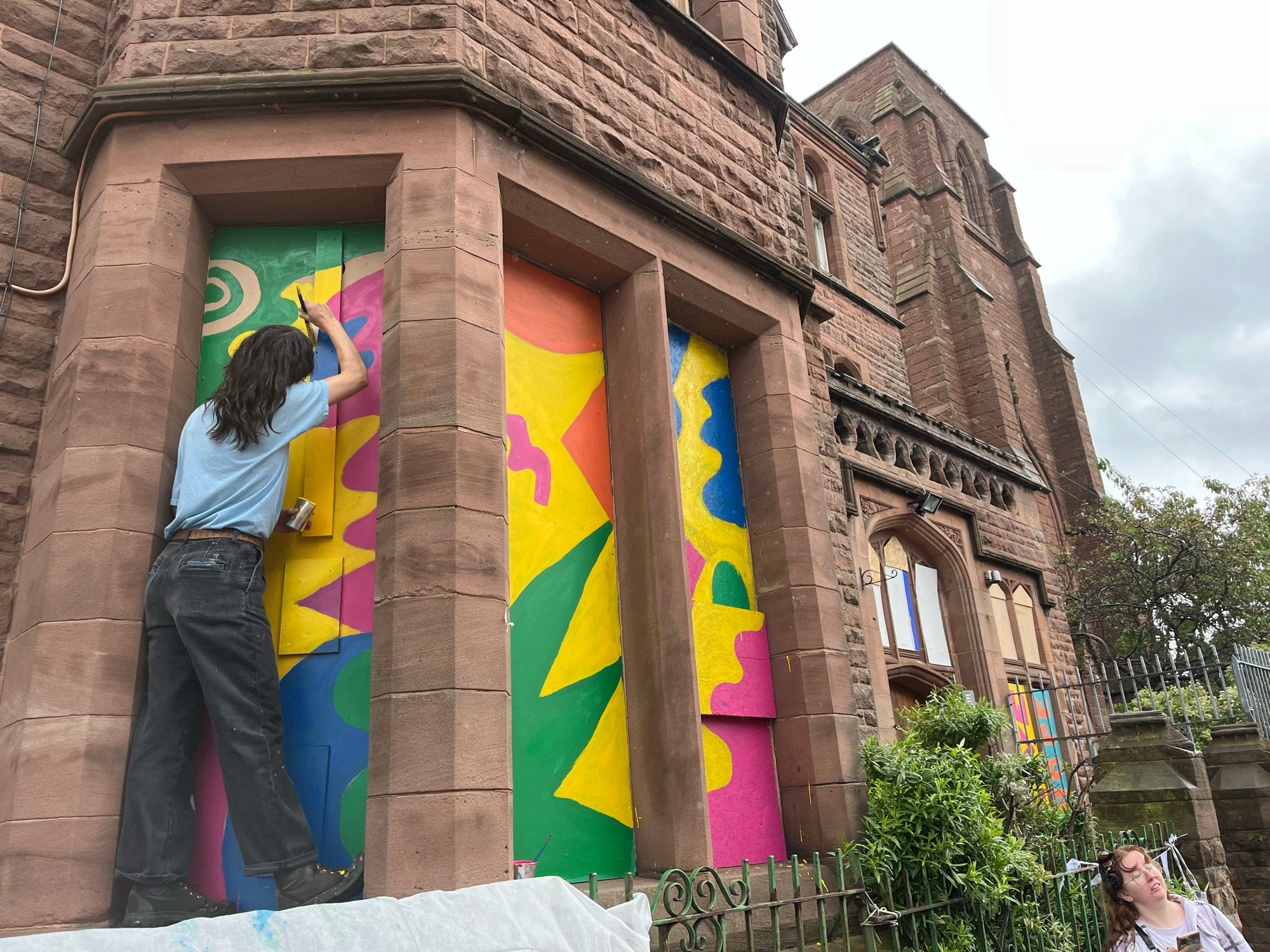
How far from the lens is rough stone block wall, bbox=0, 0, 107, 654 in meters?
4.22

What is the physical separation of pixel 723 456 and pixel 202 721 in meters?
3.60

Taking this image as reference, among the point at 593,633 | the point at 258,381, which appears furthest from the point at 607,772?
the point at 258,381

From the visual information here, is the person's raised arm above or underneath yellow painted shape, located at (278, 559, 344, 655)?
above

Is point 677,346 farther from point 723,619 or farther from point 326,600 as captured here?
point 326,600

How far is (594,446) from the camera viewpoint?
18.0 ft

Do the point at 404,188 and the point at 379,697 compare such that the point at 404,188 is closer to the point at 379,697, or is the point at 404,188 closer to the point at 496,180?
the point at 496,180

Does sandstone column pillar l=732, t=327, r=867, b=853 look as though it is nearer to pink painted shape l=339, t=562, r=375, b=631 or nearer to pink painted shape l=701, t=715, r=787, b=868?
pink painted shape l=701, t=715, r=787, b=868

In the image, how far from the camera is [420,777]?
3574mm

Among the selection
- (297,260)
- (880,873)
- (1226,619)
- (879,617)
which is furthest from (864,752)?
(1226,619)

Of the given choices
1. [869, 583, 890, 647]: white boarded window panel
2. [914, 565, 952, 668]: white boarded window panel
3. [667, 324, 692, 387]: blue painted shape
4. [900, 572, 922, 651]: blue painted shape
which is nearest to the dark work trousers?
[667, 324, 692, 387]: blue painted shape

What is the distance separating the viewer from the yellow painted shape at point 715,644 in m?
5.39

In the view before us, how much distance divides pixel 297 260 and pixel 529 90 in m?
1.62

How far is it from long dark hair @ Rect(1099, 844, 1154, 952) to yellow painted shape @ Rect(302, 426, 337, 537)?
185 inches

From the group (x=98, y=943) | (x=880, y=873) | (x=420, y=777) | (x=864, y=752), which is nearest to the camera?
(x=98, y=943)
